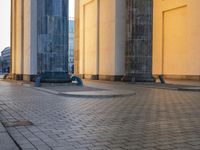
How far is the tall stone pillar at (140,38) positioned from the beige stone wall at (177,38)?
22.7ft

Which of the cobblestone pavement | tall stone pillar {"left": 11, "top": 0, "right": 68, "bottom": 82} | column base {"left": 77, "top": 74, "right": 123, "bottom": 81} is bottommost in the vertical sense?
the cobblestone pavement

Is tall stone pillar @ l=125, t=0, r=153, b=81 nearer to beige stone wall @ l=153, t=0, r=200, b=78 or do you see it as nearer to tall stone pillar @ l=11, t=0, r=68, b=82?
beige stone wall @ l=153, t=0, r=200, b=78

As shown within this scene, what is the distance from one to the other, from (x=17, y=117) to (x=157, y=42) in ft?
101

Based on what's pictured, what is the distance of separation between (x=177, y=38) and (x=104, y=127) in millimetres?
28703

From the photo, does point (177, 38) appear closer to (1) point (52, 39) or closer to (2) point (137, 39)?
(2) point (137, 39)

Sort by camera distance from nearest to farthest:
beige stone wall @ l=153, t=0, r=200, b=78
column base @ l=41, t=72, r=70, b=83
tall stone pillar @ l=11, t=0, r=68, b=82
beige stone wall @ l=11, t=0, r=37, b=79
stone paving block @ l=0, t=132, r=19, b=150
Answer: stone paving block @ l=0, t=132, r=19, b=150, column base @ l=41, t=72, r=70, b=83, tall stone pillar @ l=11, t=0, r=68, b=82, beige stone wall @ l=11, t=0, r=37, b=79, beige stone wall @ l=153, t=0, r=200, b=78

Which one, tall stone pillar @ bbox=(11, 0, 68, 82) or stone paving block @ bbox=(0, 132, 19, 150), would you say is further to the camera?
tall stone pillar @ bbox=(11, 0, 68, 82)

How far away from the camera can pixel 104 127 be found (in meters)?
7.32

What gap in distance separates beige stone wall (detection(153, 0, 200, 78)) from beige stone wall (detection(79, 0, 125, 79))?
21.3 feet

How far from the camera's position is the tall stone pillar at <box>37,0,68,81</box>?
2019 centimetres

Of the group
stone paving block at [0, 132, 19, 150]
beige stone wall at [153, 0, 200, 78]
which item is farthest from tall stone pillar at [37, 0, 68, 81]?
beige stone wall at [153, 0, 200, 78]

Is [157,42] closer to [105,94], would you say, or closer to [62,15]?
[62,15]

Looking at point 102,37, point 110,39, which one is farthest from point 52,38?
point 102,37

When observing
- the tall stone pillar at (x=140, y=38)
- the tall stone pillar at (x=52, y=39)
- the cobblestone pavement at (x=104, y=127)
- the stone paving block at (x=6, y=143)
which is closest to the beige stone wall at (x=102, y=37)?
the tall stone pillar at (x=140, y=38)
